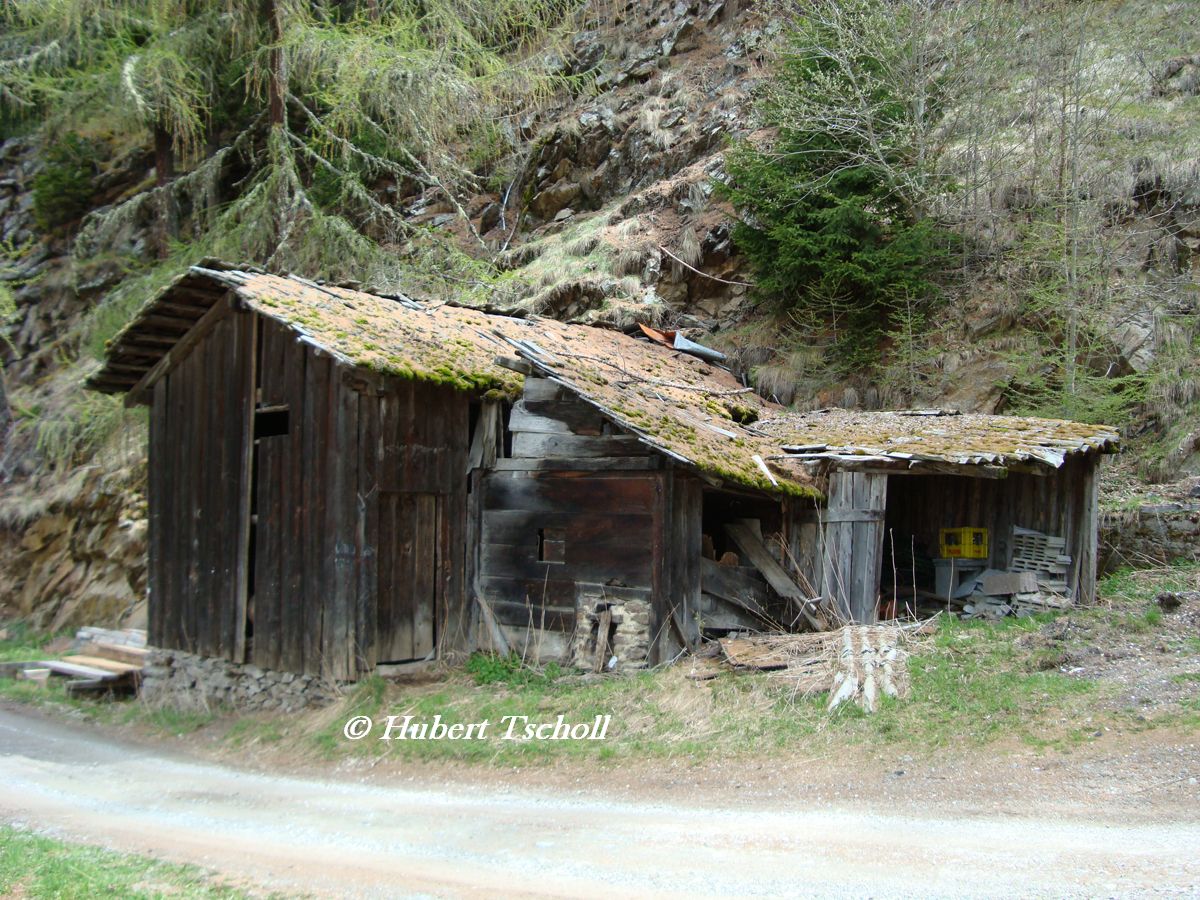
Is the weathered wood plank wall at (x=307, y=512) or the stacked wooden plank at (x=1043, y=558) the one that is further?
the stacked wooden plank at (x=1043, y=558)

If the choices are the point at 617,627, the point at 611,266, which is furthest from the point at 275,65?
the point at 617,627

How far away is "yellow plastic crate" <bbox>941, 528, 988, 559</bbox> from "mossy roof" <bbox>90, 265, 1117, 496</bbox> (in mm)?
1552

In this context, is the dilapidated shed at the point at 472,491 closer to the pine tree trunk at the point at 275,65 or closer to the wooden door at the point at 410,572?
the wooden door at the point at 410,572

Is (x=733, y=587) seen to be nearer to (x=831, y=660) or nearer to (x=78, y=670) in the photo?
(x=831, y=660)

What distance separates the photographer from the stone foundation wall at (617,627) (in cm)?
1016

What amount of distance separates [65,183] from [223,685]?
64.2 feet

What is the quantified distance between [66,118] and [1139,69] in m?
22.8

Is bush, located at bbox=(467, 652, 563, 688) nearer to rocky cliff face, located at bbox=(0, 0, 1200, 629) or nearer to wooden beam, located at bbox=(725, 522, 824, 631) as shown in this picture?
wooden beam, located at bbox=(725, 522, 824, 631)

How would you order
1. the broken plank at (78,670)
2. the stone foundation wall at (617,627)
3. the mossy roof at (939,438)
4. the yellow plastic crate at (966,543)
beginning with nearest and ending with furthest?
the stone foundation wall at (617,627)
the mossy roof at (939,438)
the yellow plastic crate at (966,543)
the broken plank at (78,670)

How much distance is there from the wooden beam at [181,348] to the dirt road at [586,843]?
5809 millimetres

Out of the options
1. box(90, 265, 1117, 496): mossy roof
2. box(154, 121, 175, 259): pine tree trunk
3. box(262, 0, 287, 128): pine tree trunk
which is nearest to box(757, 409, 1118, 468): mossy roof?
box(90, 265, 1117, 496): mossy roof

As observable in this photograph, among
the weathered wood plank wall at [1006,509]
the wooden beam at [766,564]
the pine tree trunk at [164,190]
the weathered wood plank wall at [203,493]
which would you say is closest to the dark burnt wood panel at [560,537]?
the wooden beam at [766,564]

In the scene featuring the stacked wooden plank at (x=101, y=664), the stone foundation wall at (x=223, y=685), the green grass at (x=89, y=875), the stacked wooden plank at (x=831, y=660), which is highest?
the stacked wooden plank at (x=831, y=660)

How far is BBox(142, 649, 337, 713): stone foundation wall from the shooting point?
1080 cm
